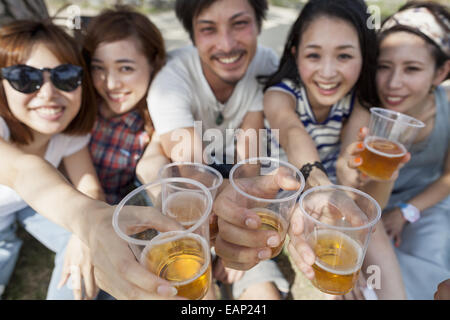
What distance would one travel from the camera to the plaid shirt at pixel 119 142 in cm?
264

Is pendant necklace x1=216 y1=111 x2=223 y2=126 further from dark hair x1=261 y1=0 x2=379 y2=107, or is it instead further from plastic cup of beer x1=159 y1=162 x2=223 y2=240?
plastic cup of beer x1=159 y1=162 x2=223 y2=240

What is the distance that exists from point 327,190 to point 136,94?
177 cm

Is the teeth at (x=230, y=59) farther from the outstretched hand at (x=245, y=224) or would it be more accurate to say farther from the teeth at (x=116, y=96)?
the outstretched hand at (x=245, y=224)

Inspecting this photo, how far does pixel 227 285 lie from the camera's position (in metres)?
2.57

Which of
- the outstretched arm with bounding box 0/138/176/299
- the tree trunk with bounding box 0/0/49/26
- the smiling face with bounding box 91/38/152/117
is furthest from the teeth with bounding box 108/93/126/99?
the tree trunk with bounding box 0/0/49/26

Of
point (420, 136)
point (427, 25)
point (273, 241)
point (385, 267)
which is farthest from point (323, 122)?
point (273, 241)

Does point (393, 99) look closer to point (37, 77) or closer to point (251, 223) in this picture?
point (251, 223)

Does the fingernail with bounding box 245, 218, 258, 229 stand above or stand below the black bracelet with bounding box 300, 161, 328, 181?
above

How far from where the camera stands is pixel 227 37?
7.90ft

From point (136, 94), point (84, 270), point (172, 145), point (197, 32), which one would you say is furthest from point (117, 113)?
point (84, 270)

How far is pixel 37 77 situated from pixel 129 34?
81 centimetres

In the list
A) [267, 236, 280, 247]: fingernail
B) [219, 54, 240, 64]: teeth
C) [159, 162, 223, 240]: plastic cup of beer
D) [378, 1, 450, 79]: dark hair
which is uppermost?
[378, 1, 450, 79]: dark hair

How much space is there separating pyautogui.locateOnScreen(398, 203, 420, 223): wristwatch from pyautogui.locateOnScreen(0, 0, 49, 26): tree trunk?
3660 mm

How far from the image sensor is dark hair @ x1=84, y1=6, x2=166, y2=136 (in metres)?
2.40
